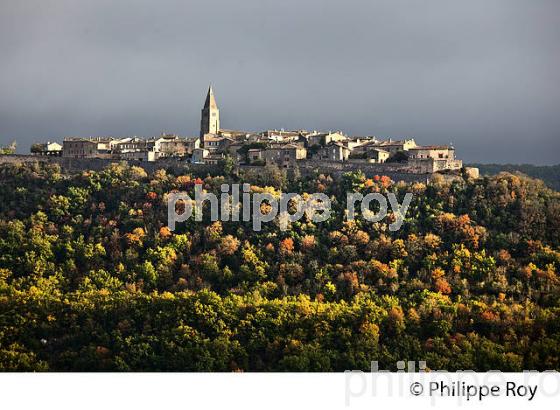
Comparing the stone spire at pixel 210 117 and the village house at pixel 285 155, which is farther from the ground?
the stone spire at pixel 210 117

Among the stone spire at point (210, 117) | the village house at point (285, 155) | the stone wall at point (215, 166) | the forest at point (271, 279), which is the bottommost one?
the forest at point (271, 279)

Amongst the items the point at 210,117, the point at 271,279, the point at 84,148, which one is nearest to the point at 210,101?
the point at 210,117

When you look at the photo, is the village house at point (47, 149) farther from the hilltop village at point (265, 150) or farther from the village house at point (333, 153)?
the village house at point (333, 153)

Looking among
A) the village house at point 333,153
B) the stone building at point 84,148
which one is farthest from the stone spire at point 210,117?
the village house at point 333,153

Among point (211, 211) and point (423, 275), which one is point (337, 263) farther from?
point (211, 211)

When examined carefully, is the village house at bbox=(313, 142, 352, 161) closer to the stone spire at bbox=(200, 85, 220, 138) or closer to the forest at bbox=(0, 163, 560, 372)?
the forest at bbox=(0, 163, 560, 372)

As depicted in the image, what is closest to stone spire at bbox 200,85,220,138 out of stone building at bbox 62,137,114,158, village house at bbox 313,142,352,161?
stone building at bbox 62,137,114,158

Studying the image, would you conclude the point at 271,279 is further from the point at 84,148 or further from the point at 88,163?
the point at 84,148
